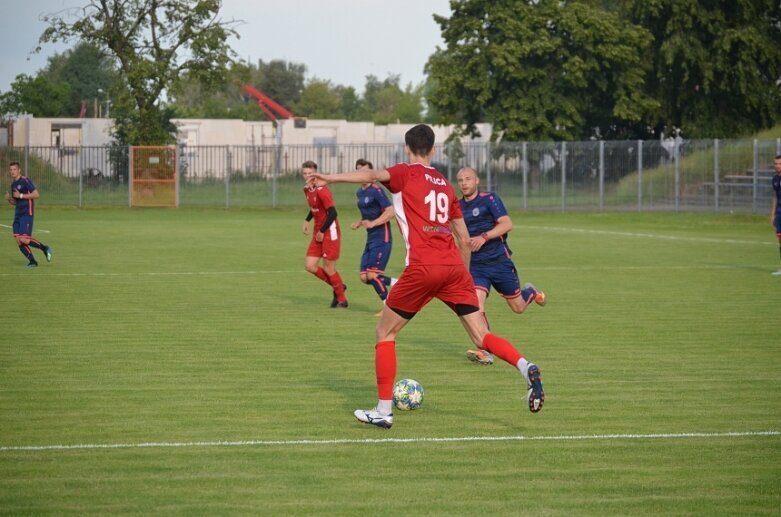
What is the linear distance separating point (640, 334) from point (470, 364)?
10.6 feet

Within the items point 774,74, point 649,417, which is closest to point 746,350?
point 649,417

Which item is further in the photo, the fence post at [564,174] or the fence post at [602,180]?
the fence post at [564,174]

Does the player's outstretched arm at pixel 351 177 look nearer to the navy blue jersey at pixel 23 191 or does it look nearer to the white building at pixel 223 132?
the navy blue jersey at pixel 23 191

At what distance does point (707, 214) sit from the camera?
1747 inches

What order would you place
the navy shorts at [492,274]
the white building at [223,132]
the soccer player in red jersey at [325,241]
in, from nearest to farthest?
the navy shorts at [492,274]
the soccer player in red jersey at [325,241]
the white building at [223,132]

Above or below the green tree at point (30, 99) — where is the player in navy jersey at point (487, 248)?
below

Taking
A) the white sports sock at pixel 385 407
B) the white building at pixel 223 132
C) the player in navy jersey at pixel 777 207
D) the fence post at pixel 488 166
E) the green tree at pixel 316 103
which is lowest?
the white sports sock at pixel 385 407

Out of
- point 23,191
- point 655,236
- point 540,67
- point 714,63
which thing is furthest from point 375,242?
point 714,63

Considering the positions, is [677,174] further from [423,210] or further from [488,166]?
[423,210]

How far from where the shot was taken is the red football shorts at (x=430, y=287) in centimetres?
846

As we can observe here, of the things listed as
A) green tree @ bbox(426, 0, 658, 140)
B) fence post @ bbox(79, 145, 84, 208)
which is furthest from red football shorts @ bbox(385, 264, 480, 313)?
green tree @ bbox(426, 0, 658, 140)

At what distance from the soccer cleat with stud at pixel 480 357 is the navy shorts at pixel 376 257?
4386mm

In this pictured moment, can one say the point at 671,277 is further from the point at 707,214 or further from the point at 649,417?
the point at 707,214

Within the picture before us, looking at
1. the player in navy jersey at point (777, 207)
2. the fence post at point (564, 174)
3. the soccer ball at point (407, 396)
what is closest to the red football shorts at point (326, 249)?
the soccer ball at point (407, 396)
